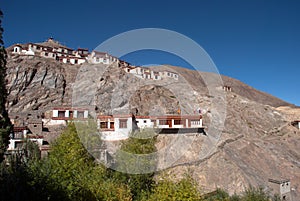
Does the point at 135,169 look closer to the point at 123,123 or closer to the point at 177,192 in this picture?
the point at 177,192

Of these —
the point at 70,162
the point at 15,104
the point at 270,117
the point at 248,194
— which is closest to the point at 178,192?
the point at 70,162

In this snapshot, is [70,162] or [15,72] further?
[15,72]

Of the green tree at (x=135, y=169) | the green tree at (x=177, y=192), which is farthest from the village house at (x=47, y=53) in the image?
the green tree at (x=177, y=192)

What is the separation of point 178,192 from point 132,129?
76.8ft

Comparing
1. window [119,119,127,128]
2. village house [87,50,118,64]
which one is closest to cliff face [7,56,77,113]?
village house [87,50,118,64]

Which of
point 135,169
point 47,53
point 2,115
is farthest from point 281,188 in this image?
point 47,53

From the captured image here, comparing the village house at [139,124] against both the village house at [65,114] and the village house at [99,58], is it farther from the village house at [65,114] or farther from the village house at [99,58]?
the village house at [99,58]

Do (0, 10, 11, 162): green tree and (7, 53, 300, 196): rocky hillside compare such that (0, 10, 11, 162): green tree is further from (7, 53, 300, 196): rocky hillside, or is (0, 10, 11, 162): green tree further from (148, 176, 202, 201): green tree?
(7, 53, 300, 196): rocky hillside

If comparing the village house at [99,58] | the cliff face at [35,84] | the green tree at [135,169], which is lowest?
the green tree at [135,169]

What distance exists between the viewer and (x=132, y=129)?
39562mm

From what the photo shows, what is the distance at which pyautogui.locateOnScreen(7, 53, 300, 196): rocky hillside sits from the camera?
32906mm

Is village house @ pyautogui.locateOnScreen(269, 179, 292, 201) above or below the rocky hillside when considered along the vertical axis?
below

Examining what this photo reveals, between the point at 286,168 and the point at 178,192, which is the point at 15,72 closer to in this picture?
the point at 178,192

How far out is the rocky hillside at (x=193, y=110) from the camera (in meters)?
32.9
